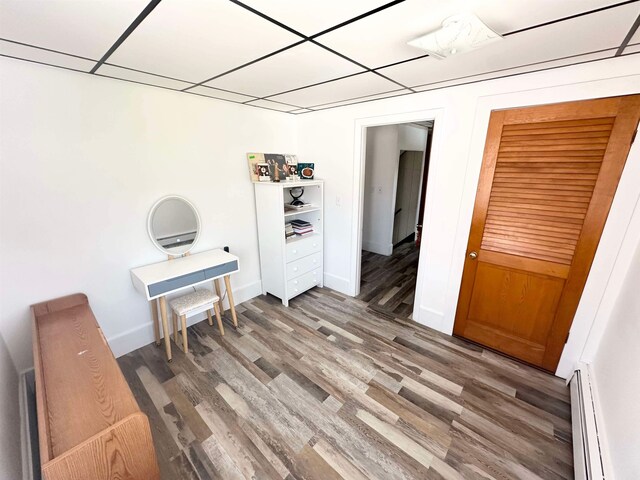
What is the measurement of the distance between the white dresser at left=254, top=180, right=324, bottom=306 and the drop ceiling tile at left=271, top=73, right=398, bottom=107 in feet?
2.64

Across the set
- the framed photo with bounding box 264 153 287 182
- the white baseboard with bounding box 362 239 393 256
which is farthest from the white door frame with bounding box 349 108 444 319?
the white baseboard with bounding box 362 239 393 256

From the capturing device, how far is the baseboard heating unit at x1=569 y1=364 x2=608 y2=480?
4.12ft

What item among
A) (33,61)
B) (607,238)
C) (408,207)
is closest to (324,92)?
(33,61)

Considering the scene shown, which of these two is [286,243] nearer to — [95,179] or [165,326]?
[165,326]

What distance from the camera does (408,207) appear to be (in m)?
5.21

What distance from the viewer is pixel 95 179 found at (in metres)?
1.92

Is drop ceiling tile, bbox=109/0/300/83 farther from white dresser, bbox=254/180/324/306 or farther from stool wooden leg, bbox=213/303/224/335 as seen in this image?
stool wooden leg, bbox=213/303/224/335

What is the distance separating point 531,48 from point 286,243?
2.40 m

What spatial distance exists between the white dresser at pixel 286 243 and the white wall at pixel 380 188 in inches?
62.9

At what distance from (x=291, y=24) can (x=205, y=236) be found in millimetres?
2055

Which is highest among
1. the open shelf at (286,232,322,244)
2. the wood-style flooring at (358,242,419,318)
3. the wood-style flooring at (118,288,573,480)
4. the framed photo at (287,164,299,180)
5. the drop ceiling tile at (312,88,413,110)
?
the drop ceiling tile at (312,88,413,110)

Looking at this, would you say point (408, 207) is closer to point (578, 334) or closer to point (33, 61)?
point (578, 334)

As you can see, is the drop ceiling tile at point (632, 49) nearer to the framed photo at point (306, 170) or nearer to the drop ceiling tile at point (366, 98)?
the drop ceiling tile at point (366, 98)

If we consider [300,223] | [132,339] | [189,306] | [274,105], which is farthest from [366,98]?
[132,339]
